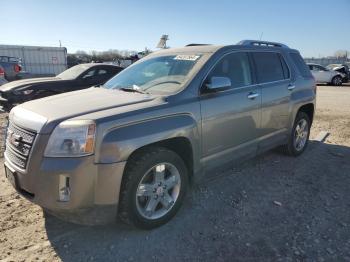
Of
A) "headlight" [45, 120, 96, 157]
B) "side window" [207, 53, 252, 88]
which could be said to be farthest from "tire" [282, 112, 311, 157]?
"headlight" [45, 120, 96, 157]

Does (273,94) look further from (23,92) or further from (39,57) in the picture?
(39,57)

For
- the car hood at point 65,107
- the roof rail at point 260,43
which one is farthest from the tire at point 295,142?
the car hood at point 65,107

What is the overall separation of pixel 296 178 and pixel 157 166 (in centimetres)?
255

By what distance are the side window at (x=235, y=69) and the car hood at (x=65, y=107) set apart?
39.7 inches

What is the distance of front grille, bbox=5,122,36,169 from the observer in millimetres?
3187

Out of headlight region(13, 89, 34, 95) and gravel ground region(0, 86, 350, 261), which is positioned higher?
headlight region(13, 89, 34, 95)

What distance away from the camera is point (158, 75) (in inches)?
172

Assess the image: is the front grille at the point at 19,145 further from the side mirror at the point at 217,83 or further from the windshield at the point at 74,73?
the windshield at the point at 74,73

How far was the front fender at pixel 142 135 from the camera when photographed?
10.1 ft

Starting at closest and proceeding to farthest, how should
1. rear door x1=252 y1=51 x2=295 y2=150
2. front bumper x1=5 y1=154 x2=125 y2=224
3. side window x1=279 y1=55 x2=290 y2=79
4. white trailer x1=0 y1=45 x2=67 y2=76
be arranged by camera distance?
front bumper x1=5 y1=154 x2=125 y2=224 < rear door x1=252 y1=51 x2=295 y2=150 < side window x1=279 y1=55 x2=290 y2=79 < white trailer x1=0 y1=45 x2=67 y2=76

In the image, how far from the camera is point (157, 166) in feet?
11.8

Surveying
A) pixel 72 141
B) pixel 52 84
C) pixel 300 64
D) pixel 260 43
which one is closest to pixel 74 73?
pixel 52 84

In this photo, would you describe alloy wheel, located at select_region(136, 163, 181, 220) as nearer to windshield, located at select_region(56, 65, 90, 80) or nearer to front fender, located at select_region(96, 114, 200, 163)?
front fender, located at select_region(96, 114, 200, 163)

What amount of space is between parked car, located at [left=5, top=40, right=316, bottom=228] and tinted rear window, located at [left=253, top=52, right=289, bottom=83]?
18mm
